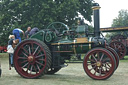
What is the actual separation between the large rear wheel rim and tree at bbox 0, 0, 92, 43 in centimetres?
1241

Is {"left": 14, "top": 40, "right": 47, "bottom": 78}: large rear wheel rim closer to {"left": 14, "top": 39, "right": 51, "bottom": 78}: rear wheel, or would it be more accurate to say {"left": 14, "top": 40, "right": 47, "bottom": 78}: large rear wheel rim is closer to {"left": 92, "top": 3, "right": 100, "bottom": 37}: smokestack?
{"left": 14, "top": 39, "right": 51, "bottom": 78}: rear wheel

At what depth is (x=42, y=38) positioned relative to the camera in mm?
7867

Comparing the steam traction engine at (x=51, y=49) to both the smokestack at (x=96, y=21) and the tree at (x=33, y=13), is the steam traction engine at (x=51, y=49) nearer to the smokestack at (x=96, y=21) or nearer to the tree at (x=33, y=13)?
the smokestack at (x=96, y=21)

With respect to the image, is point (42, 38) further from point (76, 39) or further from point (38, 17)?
point (38, 17)

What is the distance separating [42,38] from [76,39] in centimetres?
132

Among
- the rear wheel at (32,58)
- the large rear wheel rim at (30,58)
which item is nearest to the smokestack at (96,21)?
the rear wheel at (32,58)

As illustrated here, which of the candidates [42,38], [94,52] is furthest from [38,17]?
[94,52]

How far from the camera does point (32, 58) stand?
24.5 feet

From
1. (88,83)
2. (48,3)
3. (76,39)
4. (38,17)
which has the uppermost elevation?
(48,3)

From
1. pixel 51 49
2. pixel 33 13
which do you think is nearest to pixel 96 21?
pixel 51 49

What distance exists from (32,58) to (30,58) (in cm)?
8

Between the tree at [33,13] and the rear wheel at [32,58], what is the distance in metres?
12.4

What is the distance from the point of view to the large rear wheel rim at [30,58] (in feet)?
24.2

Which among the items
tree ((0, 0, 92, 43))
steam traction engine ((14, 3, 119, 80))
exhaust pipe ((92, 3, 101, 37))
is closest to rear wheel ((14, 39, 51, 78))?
steam traction engine ((14, 3, 119, 80))
